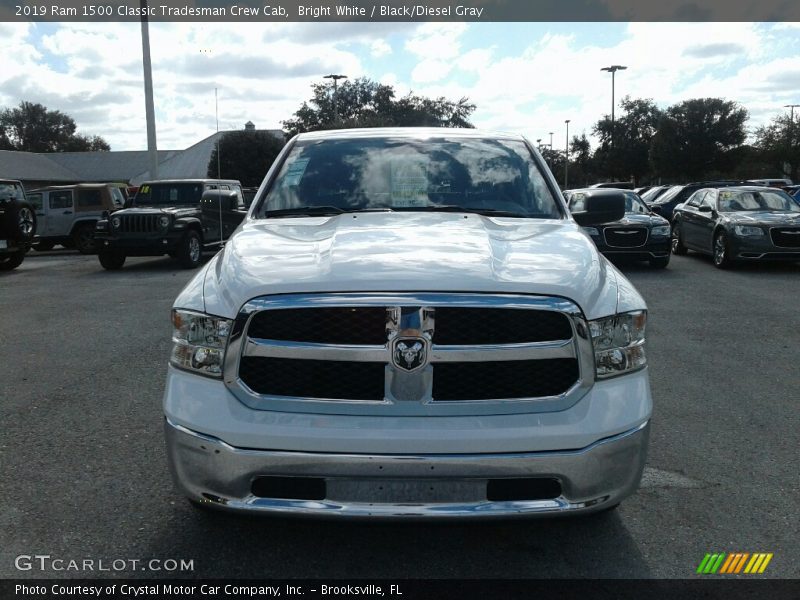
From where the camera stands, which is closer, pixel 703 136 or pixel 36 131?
pixel 703 136

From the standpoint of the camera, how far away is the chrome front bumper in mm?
2766

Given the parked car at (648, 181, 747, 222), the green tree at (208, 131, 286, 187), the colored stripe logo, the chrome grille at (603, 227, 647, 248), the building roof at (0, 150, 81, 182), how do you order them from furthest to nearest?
the building roof at (0, 150, 81, 182)
the green tree at (208, 131, 286, 187)
the parked car at (648, 181, 747, 222)
the chrome grille at (603, 227, 647, 248)
the colored stripe logo

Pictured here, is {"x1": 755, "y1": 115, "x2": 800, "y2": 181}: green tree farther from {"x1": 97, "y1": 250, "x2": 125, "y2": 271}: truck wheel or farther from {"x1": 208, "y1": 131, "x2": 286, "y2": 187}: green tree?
A: {"x1": 97, "y1": 250, "x2": 125, "y2": 271}: truck wheel

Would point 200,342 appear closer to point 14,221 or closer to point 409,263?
point 409,263

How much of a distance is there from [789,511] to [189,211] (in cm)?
1480

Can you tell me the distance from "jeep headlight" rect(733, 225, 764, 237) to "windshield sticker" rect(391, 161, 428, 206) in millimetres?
11683

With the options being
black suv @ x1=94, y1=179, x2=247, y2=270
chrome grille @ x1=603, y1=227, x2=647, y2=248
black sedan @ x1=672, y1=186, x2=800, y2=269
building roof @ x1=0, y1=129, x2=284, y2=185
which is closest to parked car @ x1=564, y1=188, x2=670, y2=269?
chrome grille @ x1=603, y1=227, x2=647, y2=248

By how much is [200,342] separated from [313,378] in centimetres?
48

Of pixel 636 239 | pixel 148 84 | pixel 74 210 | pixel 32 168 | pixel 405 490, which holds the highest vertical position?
pixel 148 84

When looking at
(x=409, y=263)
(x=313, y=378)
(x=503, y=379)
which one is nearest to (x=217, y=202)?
(x=409, y=263)

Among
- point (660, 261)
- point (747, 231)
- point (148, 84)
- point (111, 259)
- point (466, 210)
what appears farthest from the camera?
point (148, 84)

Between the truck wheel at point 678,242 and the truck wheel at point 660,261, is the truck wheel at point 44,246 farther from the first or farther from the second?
the truck wheel at point 678,242

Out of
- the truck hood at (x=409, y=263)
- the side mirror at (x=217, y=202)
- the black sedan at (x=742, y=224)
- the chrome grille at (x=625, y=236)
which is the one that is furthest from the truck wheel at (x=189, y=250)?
the truck hood at (x=409, y=263)

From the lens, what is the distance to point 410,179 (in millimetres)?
4449
